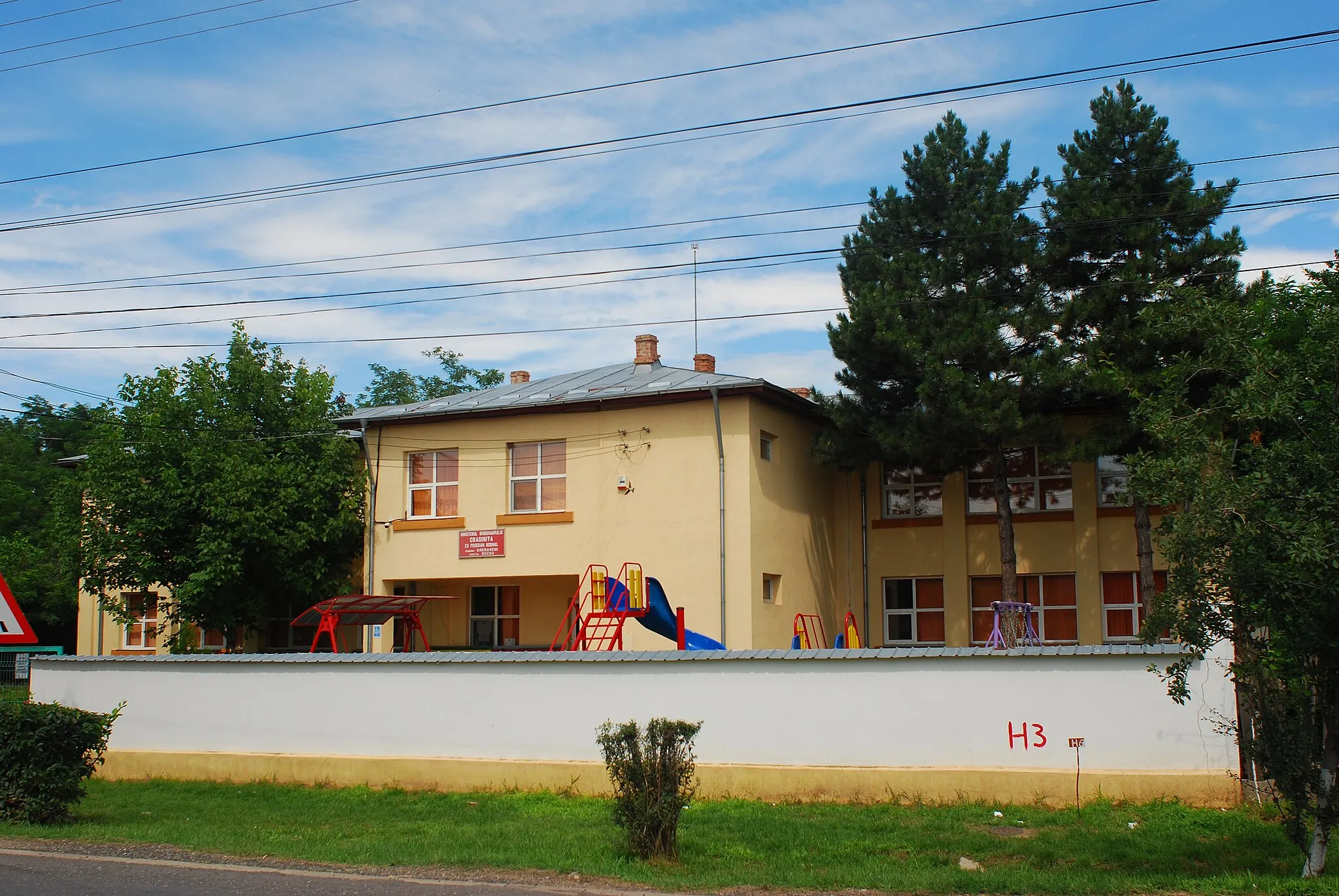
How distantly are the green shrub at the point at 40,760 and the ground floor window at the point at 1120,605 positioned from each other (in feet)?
63.2

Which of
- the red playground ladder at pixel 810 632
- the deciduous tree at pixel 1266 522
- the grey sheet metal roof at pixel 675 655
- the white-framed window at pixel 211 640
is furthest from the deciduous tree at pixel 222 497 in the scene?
the deciduous tree at pixel 1266 522

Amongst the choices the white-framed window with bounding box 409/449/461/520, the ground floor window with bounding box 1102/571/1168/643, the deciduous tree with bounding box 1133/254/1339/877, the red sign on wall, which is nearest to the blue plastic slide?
the red sign on wall

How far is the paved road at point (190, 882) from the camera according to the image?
9.28 m

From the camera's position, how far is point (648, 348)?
93.6 ft

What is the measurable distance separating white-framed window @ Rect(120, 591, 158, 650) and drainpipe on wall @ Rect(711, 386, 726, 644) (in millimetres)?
15142

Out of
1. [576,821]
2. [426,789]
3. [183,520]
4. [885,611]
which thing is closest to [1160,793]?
[576,821]

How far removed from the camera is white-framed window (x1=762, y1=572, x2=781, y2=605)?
79.6 feet

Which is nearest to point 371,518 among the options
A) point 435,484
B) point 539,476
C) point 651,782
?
point 435,484

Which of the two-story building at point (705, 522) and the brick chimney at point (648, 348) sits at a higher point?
the brick chimney at point (648, 348)

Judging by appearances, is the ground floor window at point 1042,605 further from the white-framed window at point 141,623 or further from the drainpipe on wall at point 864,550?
the white-framed window at point 141,623

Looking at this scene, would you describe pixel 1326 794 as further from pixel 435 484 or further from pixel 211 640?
pixel 211 640

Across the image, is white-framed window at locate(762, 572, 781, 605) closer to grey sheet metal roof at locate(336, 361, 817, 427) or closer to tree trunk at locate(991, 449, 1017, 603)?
grey sheet metal roof at locate(336, 361, 817, 427)

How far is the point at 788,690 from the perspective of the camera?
47.4 ft

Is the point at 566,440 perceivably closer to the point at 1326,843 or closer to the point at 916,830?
the point at 916,830
